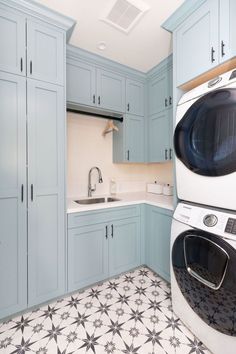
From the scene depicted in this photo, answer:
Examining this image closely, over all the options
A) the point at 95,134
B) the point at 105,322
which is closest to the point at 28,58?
the point at 95,134

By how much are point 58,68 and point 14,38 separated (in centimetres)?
36

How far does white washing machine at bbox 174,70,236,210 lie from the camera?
1.06 metres

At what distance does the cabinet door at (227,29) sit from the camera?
1184 millimetres

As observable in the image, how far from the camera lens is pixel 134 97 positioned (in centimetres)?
244

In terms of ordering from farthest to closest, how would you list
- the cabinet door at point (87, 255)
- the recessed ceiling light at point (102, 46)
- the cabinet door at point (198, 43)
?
the recessed ceiling light at point (102, 46)
the cabinet door at point (87, 255)
the cabinet door at point (198, 43)

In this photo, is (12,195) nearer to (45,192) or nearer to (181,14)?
(45,192)

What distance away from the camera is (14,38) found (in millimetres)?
1433

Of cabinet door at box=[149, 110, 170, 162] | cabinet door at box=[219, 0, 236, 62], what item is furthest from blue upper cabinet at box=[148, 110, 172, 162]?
cabinet door at box=[219, 0, 236, 62]

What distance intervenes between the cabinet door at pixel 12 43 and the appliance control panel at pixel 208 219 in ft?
5.48

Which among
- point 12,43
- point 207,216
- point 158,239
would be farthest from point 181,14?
point 158,239

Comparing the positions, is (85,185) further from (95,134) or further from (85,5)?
(85,5)

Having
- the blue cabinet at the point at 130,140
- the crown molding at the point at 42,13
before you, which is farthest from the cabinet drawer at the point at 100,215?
the crown molding at the point at 42,13

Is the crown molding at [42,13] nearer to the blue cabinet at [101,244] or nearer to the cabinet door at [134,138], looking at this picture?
the cabinet door at [134,138]

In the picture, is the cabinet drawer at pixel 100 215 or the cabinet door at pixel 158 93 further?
the cabinet door at pixel 158 93
